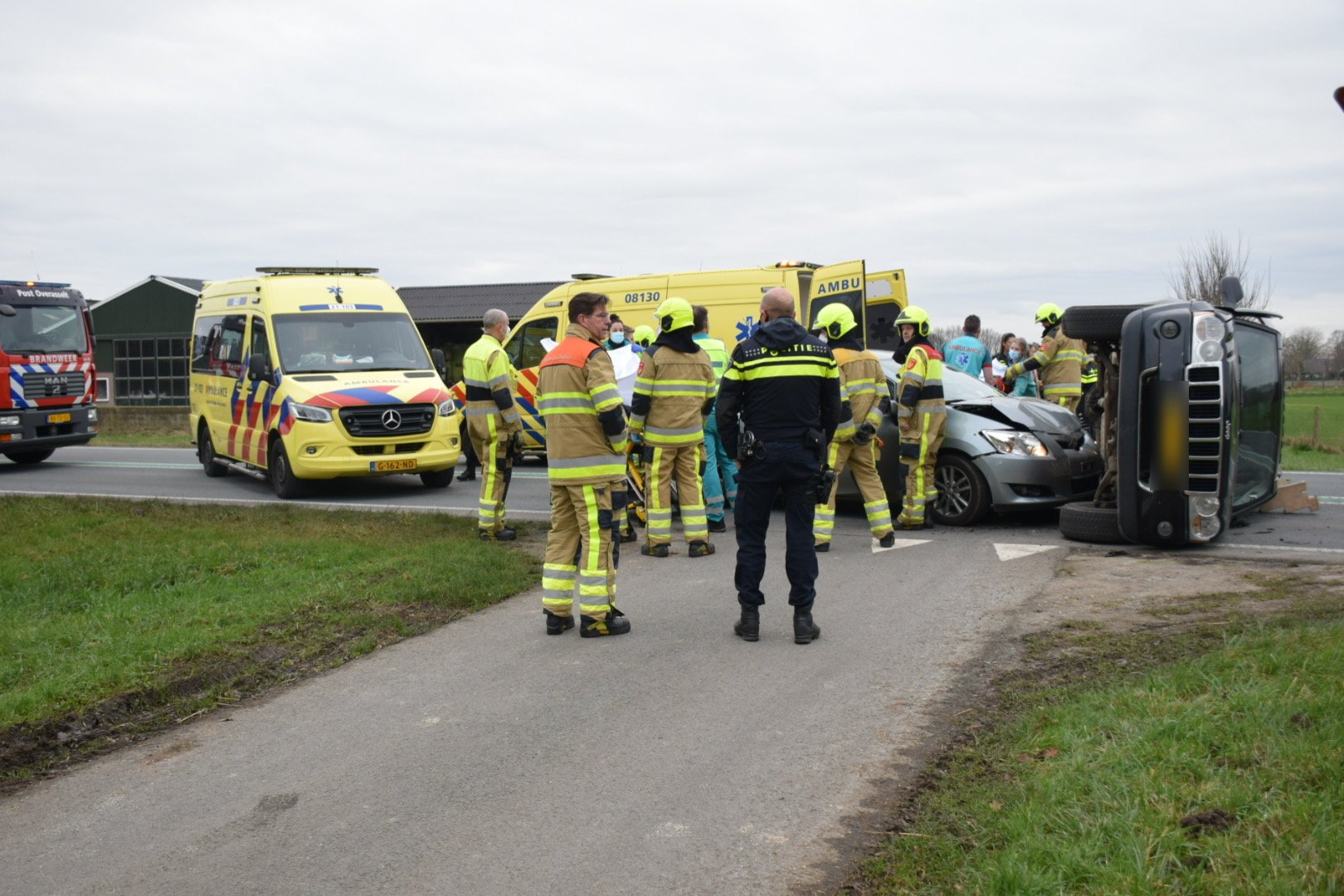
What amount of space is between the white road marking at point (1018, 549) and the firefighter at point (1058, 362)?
4.37 metres

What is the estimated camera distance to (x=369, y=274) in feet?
51.4

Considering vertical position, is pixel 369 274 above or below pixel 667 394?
above

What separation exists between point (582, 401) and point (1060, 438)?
17.5 ft

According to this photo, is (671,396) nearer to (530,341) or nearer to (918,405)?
(918,405)

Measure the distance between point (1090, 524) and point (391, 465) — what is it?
25.7 feet

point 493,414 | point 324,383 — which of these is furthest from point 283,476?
point 493,414

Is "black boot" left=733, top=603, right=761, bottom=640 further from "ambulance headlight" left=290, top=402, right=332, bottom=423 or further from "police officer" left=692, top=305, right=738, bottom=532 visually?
"ambulance headlight" left=290, top=402, right=332, bottom=423

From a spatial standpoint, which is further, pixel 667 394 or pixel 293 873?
pixel 667 394

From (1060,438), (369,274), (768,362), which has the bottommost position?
(1060,438)

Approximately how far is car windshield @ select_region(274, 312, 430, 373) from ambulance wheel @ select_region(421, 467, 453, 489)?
132 cm

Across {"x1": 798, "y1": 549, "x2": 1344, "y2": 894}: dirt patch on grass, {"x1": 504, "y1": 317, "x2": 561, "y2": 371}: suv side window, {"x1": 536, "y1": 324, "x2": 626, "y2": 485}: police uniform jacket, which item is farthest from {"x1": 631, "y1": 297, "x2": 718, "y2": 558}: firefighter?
{"x1": 504, "y1": 317, "x2": 561, "y2": 371}: suv side window

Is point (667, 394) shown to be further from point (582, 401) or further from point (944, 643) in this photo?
point (944, 643)

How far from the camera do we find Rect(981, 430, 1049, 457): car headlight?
34.0 feet

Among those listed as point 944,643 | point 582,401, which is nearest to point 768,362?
point 582,401
